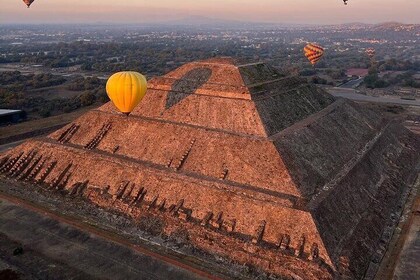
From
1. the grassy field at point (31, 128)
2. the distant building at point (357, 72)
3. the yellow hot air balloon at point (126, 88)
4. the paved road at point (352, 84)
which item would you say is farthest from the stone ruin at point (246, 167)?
the distant building at point (357, 72)

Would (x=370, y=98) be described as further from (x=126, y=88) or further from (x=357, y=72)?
(x=126, y=88)

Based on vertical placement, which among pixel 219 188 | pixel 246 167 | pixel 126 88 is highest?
pixel 126 88

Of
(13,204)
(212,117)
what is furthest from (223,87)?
(13,204)

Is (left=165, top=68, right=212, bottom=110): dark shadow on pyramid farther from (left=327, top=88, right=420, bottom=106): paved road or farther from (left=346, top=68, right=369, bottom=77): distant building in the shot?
(left=346, top=68, right=369, bottom=77): distant building

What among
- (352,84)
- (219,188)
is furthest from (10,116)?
(352,84)

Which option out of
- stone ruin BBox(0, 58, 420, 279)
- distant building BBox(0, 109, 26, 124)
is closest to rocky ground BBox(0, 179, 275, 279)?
stone ruin BBox(0, 58, 420, 279)
